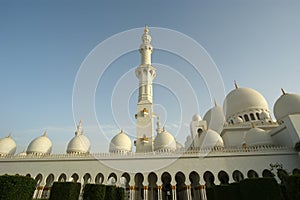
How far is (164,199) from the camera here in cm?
2214

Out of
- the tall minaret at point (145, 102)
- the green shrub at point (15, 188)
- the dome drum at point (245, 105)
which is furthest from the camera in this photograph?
the dome drum at point (245, 105)

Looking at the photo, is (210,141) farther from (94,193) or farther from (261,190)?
(94,193)

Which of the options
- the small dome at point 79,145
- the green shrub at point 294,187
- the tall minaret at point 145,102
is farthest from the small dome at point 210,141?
the small dome at point 79,145

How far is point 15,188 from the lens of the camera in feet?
27.6

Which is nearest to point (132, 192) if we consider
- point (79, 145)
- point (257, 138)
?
point (79, 145)

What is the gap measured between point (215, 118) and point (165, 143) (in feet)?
31.1

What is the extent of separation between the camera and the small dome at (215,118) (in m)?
23.9

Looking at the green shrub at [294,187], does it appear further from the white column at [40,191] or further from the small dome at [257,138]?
the white column at [40,191]

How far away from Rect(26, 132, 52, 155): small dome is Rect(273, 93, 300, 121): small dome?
95.8 feet

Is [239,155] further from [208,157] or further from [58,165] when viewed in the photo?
[58,165]

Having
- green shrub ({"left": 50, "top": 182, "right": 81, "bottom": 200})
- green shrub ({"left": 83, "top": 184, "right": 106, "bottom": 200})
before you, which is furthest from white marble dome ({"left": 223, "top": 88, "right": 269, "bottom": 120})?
green shrub ({"left": 50, "top": 182, "right": 81, "bottom": 200})

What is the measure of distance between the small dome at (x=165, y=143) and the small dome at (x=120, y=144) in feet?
13.0

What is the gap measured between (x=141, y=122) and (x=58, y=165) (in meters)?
10.6

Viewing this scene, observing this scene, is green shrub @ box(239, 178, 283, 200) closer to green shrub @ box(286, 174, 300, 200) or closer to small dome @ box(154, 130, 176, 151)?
green shrub @ box(286, 174, 300, 200)
